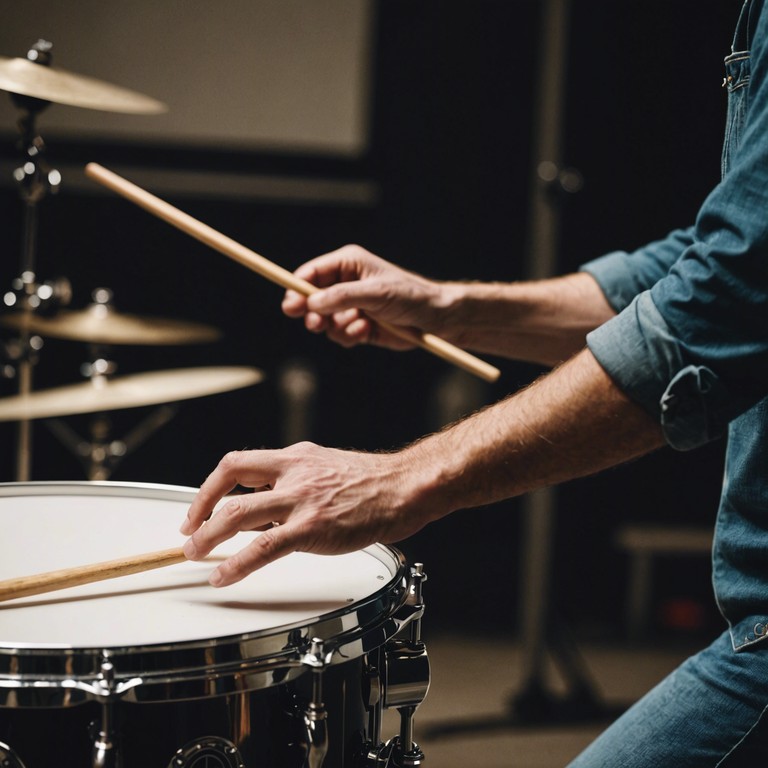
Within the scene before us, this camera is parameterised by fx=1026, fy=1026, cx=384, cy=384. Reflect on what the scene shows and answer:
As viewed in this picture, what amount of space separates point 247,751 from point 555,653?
76.8 inches

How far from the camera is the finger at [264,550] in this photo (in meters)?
0.83

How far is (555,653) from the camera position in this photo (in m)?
2.63

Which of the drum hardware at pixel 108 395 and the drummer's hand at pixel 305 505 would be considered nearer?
the drummer's hand at pixel 305 505

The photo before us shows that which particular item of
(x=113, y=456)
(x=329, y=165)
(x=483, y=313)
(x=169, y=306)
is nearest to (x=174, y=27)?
(x=329, y=165)

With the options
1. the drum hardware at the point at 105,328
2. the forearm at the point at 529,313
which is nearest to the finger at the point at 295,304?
the forearm at the point at 529,313

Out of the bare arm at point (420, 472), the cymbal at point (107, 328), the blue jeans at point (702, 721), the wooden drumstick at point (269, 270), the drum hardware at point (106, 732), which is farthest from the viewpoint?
the cymbal at point (107, 328)

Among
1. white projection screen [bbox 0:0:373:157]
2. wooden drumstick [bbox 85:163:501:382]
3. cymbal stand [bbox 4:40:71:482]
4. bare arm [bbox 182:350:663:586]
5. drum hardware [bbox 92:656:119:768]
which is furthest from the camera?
white projection screen [bbox 0:0:373:157]

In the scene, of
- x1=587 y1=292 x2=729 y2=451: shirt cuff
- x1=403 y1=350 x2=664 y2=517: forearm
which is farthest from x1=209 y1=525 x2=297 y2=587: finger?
x1=587 y1=292 x2=729 y2=451: shirt cuff

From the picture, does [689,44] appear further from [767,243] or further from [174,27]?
[767,243]

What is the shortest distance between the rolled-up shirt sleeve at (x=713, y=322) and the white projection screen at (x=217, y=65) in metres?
2.18

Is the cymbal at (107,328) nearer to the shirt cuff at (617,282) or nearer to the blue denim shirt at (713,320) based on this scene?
the shirt cuff at (617,282)

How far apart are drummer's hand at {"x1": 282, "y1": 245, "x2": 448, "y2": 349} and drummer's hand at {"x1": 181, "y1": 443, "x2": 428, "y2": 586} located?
0.44 m

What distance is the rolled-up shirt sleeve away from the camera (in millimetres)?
784

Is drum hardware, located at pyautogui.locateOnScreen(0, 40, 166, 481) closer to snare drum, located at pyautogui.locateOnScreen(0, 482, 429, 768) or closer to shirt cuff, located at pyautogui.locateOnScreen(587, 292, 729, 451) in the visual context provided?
snare drum, located at pyautogui.locateOnScreen(0, 482, 429, 768)
